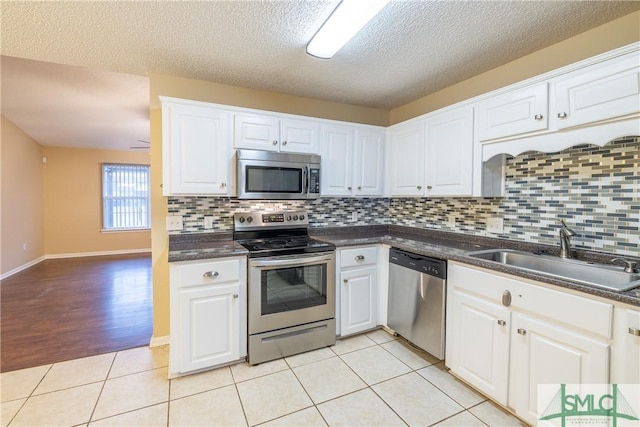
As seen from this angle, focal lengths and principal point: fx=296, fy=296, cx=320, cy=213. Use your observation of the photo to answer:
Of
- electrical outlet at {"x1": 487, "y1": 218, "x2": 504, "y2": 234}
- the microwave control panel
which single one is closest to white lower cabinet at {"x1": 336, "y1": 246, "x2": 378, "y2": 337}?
the microwave control panel

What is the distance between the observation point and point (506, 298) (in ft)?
5.64

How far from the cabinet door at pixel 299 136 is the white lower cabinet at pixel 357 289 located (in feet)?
3.28

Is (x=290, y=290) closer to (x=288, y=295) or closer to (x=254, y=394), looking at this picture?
(x=288, y=295)

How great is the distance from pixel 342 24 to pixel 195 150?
4.67 ft

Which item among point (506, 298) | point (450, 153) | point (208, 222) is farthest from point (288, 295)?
point (450, 153)

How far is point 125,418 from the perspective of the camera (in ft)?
5.65

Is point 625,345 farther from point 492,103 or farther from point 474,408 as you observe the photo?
point 492,103

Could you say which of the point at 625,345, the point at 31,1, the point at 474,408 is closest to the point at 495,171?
the point at 625,345

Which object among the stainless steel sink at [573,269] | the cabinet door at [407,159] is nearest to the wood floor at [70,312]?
the cabinet door at [407,159]

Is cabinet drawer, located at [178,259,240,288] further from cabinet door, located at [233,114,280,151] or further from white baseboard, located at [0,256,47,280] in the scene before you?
white baseboard, located at [0,256,47,280]

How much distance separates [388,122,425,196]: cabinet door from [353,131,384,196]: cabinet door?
0.41ft

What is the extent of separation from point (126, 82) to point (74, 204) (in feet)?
14.9

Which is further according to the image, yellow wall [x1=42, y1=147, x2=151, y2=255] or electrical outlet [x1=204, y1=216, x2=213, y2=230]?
yellow wall [x1=42, y1=147, x2=151, y2=255]

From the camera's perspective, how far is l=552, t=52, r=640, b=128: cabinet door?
147cm
